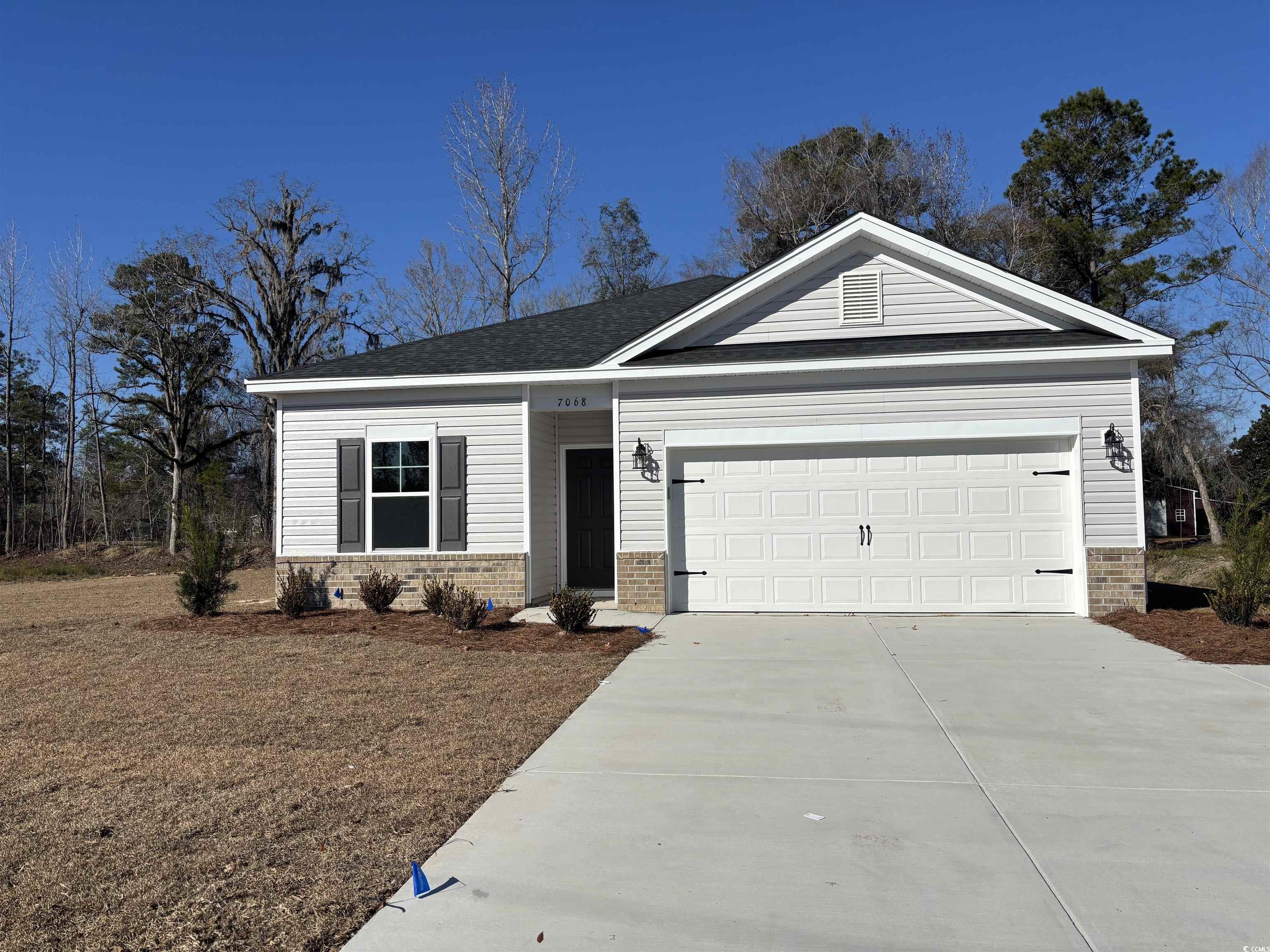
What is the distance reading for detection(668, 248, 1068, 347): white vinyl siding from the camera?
10.9 metres

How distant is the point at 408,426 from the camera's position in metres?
12.1

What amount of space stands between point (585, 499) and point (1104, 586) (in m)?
6.98

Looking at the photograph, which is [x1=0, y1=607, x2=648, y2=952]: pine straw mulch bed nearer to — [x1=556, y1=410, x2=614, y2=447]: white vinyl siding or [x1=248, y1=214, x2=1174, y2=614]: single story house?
[x1=248, y1=214, x2=1174, y2=614]: single story house

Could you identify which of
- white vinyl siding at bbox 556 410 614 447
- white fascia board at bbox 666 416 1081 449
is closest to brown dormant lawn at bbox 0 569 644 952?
white fascia board at bbox 666 416 1081 449

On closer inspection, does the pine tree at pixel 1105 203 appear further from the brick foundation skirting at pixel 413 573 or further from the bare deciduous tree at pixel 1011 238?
the brick foundation skirting at pixel 413 573

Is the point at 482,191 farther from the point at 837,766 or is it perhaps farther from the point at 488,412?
the point at 837,766

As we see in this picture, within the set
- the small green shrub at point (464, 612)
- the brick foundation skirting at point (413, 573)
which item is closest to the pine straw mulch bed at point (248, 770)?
the small green shrub at point (464, 612)

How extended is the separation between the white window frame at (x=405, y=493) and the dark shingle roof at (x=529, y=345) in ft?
Answer: 2.54

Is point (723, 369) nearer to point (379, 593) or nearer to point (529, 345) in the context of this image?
point (529, 345)

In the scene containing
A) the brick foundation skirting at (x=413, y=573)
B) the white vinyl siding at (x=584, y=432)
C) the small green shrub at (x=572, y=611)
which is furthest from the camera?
the white vinyl siding at (x=584, y=432)

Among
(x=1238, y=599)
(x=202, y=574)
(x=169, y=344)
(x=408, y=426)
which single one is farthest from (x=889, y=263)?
(x=169, y=344)

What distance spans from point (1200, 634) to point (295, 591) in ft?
33.8

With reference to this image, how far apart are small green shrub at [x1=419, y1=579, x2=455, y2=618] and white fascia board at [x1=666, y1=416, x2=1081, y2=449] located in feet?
10.5

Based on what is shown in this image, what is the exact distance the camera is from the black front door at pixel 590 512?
13.3 metres
